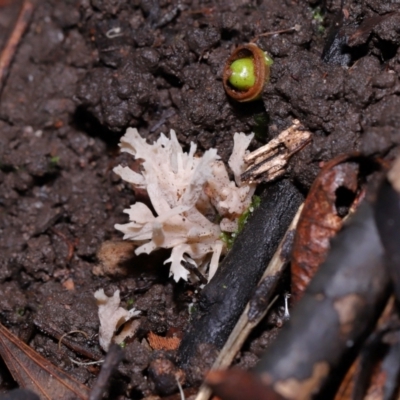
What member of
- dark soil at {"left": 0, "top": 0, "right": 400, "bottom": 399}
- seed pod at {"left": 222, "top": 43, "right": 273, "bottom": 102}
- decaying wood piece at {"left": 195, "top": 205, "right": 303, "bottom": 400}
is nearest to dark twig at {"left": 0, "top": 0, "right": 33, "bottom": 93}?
dark soil at {"left": 0, "top": 0, "right": 400, "bottom": 399}

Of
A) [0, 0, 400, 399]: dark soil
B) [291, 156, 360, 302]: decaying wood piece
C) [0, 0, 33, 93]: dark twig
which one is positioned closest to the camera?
[291, 156, 360, 302]: decaying wood piece

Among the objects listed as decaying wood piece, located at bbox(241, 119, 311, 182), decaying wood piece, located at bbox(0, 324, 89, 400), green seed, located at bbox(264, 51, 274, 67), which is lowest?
decaying wood piece, located at bbox(0, 324, 89, 400)

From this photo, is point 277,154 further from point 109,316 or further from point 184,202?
point 109,316

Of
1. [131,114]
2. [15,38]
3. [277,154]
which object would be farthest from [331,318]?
[15,38]

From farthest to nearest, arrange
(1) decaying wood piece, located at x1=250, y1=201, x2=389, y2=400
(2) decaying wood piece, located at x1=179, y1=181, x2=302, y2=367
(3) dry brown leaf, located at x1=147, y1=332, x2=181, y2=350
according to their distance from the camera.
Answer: (3) dry brown leaf, located at x1=147, y1=332, x2=181, y2=350 → (2) decaying wood piece, located at x1=179, y1=181, x2=302, y2=367 → (1) decaying wood piece, located at x1=250, y1=201, x2=389, y2=400

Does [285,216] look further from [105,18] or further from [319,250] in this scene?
[105,18]

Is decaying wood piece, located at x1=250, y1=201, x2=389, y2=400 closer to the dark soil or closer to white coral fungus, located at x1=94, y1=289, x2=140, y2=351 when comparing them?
the dark soil

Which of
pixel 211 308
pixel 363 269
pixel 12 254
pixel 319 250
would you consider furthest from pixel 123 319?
pixel 363 269

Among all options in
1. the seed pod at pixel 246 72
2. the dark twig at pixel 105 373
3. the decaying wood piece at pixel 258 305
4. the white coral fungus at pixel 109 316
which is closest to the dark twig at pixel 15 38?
the seed pod at pixel 246 72
